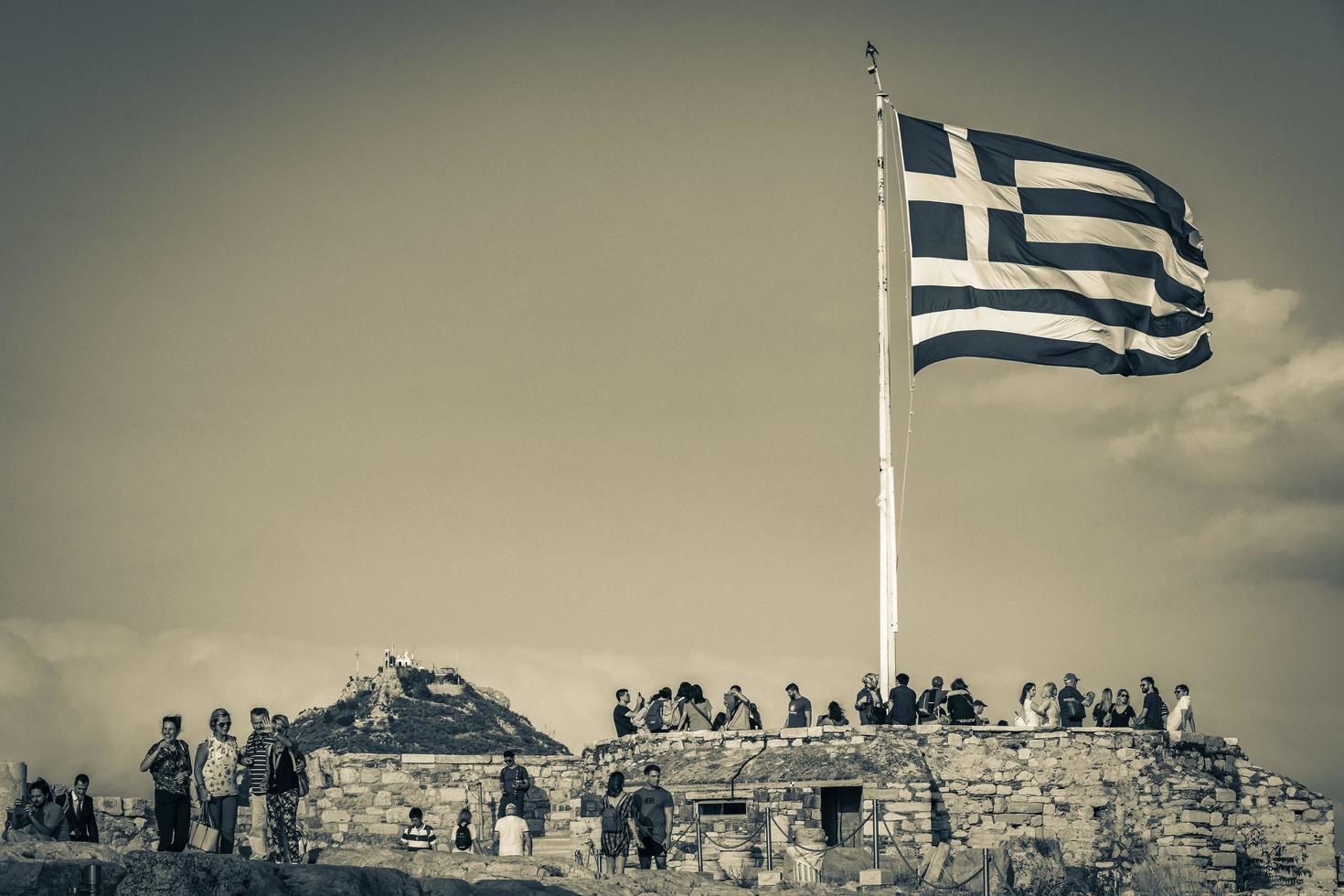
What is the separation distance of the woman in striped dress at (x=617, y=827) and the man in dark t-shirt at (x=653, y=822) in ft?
0.42

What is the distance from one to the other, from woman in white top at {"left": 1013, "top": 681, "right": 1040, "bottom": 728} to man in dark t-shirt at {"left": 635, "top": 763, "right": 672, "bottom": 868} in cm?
926

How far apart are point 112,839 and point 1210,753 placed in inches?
726

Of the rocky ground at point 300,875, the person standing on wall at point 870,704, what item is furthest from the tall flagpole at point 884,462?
the rocky ground at point 300,875

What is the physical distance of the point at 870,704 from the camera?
106 feet

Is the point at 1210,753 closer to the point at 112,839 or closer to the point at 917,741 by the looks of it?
the point at 917,741

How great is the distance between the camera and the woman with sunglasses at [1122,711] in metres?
33.2

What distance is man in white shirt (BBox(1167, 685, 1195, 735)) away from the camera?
109 feet

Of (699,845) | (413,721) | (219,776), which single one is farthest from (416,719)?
(219,776)

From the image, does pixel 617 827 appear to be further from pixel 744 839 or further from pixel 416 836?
pixel 744 839

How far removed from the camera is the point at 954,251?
1316 inches

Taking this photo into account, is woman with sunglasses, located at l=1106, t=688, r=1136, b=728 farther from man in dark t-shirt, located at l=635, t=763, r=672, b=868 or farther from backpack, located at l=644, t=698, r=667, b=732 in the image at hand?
man in dark t-shirt, located at l=635, t=763, r=672, b=868

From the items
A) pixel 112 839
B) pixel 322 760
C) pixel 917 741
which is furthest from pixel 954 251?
pixel 112 839

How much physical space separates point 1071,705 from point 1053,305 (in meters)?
7.17

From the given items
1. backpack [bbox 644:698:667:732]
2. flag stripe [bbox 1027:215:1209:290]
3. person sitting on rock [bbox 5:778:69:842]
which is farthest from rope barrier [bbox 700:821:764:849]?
flag stripe [bbox 1027:215:1209:290]
